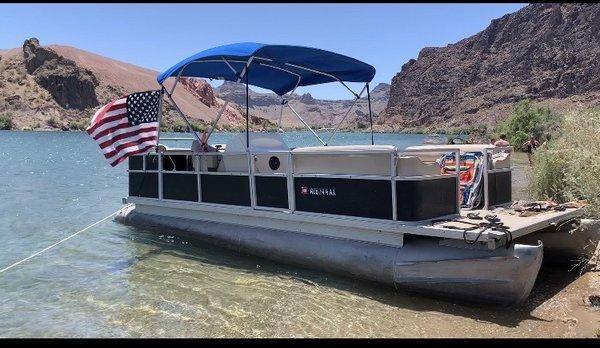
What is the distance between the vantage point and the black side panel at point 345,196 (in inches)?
309

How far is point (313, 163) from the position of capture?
8.76 m

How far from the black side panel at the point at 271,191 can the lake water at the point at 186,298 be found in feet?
3.60

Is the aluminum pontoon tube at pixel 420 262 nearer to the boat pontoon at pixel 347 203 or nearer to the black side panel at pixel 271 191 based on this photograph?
the boat pontoon at pixel 347 203

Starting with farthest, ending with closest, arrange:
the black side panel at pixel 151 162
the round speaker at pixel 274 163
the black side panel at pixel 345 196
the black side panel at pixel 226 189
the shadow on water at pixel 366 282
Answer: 1. the black side panel at pixel 151 162
2. the black side panel at pixel 226 189
3. the round speaker at pixel 274 163
4. the black side panel at pixel 345 196
5. the shadow on water at pixel 366 282

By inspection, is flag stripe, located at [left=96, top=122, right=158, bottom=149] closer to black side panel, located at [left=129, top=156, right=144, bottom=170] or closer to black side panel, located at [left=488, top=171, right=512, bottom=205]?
black side panel, located at [left=129, top=156, right=144, bottom=170]

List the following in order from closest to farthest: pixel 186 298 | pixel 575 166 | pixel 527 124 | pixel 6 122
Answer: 1. pixel 186 298
2. pixel 575 166
3. pixel 527 124
4. pixel 6 122

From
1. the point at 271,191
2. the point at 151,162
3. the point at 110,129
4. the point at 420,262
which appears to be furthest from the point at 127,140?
the point at 420,262

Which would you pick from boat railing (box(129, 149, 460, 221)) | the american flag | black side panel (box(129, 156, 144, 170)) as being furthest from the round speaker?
black side panel (box(129, 156, 144, 170))

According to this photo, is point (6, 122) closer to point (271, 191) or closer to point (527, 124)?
point (527, 124)

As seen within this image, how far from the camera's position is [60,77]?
13175cm

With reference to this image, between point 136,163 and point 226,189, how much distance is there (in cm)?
304

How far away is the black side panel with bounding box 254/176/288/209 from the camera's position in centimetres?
→ 924

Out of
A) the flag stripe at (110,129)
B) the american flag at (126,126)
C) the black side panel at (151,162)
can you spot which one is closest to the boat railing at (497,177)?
the american flag at (126,126)

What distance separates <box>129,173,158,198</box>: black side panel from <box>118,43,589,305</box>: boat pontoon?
0.03 metres
